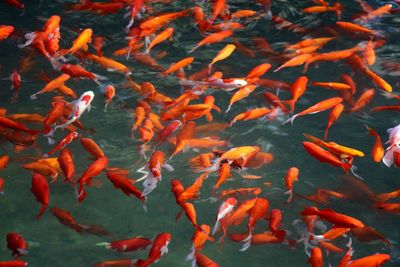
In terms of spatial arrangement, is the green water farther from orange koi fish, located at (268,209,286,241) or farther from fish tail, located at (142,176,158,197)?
orange koi fish, located at (268,209,286,241)

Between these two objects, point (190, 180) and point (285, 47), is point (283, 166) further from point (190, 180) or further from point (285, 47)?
point (285, 47)

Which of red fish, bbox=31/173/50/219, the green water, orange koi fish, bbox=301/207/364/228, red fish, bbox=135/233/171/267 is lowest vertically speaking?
the green water

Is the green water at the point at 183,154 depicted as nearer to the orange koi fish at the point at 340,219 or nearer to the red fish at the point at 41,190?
the red fish at the point at 41,190

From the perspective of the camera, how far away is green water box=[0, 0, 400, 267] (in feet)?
32.2

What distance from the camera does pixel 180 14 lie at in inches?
358

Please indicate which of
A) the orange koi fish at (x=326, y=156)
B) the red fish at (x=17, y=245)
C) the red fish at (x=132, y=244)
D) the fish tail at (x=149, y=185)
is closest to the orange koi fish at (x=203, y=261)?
the red fish at (x=132, y=244)

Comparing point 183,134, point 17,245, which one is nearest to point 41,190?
point 17,245

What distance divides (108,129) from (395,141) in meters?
12.6

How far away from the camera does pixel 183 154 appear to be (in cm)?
1648

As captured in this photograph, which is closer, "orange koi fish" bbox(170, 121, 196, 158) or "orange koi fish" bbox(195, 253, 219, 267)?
"orange koi fish" bbox(195, 253, 219, 267)

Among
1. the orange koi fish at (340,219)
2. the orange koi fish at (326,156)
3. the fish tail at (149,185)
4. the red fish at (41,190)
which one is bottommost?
the red fish at (41,190)

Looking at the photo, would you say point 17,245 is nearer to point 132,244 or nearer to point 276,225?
point 132,244

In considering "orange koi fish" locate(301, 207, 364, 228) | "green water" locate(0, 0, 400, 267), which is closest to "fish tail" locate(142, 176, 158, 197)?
"orange koi fish" locate(301, 207, 364, 228)

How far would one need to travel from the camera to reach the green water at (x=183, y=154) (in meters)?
9.82
